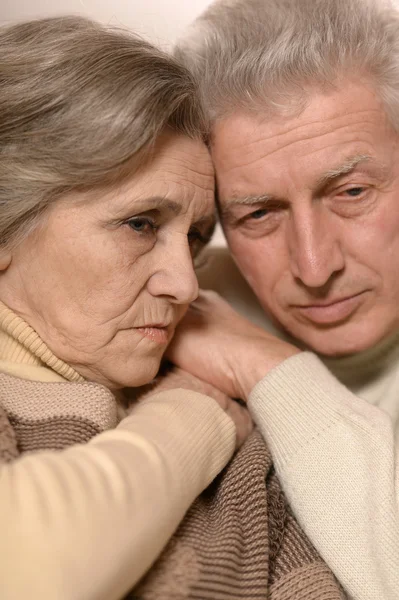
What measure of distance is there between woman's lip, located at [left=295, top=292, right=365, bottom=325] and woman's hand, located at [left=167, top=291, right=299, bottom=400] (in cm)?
12

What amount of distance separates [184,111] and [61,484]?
0.85m

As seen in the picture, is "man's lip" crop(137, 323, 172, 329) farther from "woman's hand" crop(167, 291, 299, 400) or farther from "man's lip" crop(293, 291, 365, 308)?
"man's lip" crop(293, 291, 365, 308)

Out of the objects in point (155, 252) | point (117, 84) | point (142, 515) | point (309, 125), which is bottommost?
point (142, 515)

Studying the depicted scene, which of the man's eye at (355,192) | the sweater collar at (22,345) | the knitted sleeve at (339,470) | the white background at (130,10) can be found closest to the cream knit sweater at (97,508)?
the sweater collar at (22,345)

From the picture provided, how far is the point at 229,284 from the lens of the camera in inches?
90.0

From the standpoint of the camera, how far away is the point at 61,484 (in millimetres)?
888

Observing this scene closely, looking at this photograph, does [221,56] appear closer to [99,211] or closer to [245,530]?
[99,211]

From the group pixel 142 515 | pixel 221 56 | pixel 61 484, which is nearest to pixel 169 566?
pixel 142 515

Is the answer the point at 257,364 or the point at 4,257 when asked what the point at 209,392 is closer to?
the point at 257,364

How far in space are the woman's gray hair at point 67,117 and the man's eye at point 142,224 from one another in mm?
91

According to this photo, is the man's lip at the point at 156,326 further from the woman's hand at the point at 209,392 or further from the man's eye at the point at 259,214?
the man's eye at the point at 259,214

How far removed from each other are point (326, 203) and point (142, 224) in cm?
51

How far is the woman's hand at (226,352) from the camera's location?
1605 mm

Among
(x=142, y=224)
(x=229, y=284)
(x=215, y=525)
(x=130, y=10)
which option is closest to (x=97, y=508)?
(x=215, y=525)
